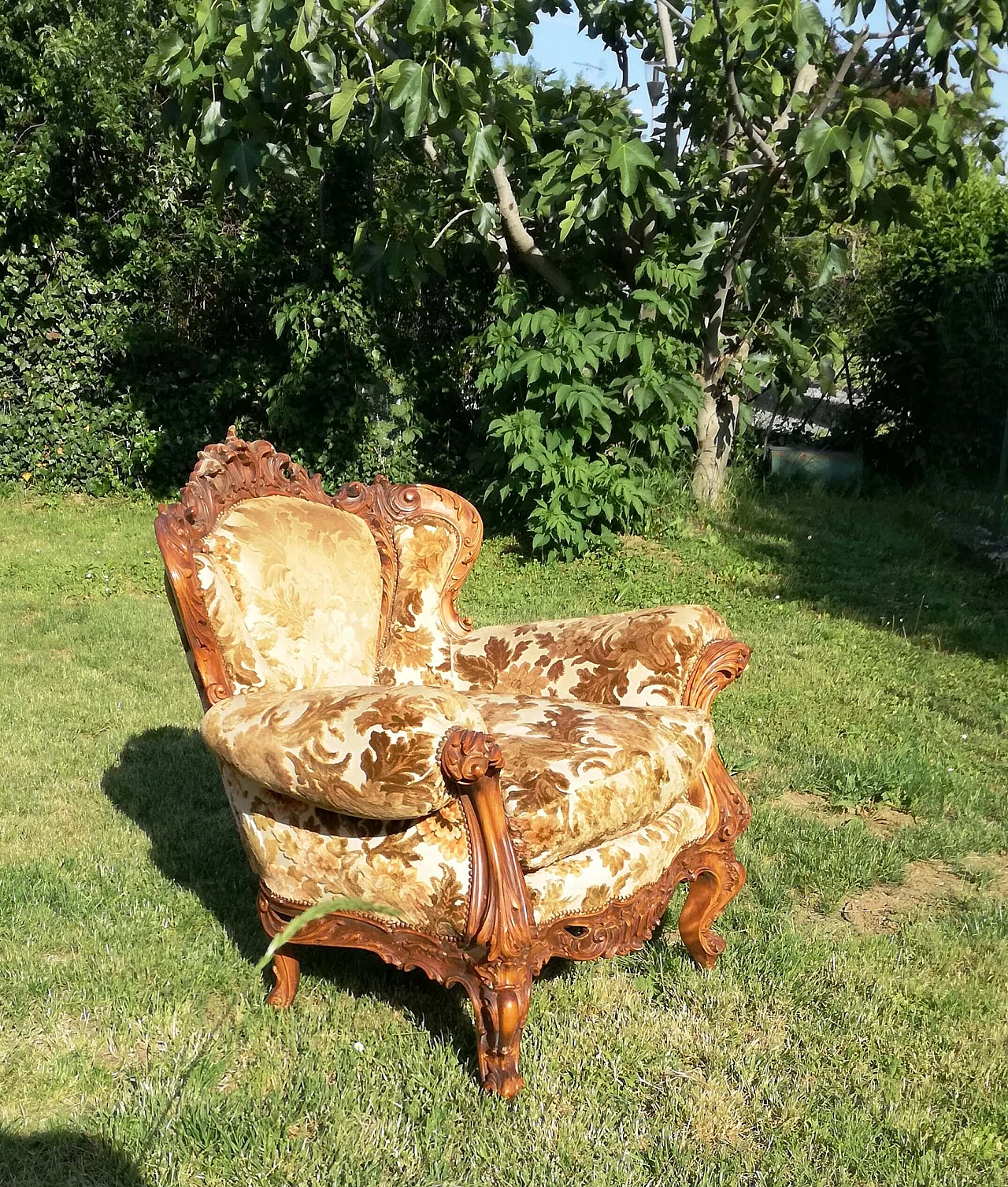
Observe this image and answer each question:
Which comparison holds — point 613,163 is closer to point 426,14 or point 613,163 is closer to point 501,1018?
point 426,14

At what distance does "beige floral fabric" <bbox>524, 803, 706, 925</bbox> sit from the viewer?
207cm

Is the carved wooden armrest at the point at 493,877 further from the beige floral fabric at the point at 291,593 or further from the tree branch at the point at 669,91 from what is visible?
the tree branch at the point at 669,91

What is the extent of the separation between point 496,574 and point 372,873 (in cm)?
394

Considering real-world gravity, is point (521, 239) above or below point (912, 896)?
above

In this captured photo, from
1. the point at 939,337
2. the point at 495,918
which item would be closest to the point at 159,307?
the point at 939,337

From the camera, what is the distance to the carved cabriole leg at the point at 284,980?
2.37 metres

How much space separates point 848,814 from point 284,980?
1913 millimetres

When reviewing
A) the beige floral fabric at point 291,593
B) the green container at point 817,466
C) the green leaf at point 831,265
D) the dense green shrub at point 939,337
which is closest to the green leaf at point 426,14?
the beige floral fabric at point 291,593

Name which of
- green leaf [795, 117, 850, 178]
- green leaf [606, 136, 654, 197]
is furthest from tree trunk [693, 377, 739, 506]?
green leaf [795, 117, 850, 178]

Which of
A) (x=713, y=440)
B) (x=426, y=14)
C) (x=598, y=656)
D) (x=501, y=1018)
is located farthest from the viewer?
(x=713, y=440)

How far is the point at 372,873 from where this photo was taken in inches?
81.8

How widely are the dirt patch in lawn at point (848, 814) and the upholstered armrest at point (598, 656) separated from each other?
107 centimetres

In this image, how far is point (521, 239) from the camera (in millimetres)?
5922

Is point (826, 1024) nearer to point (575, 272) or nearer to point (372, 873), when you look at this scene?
point (372, 873)
